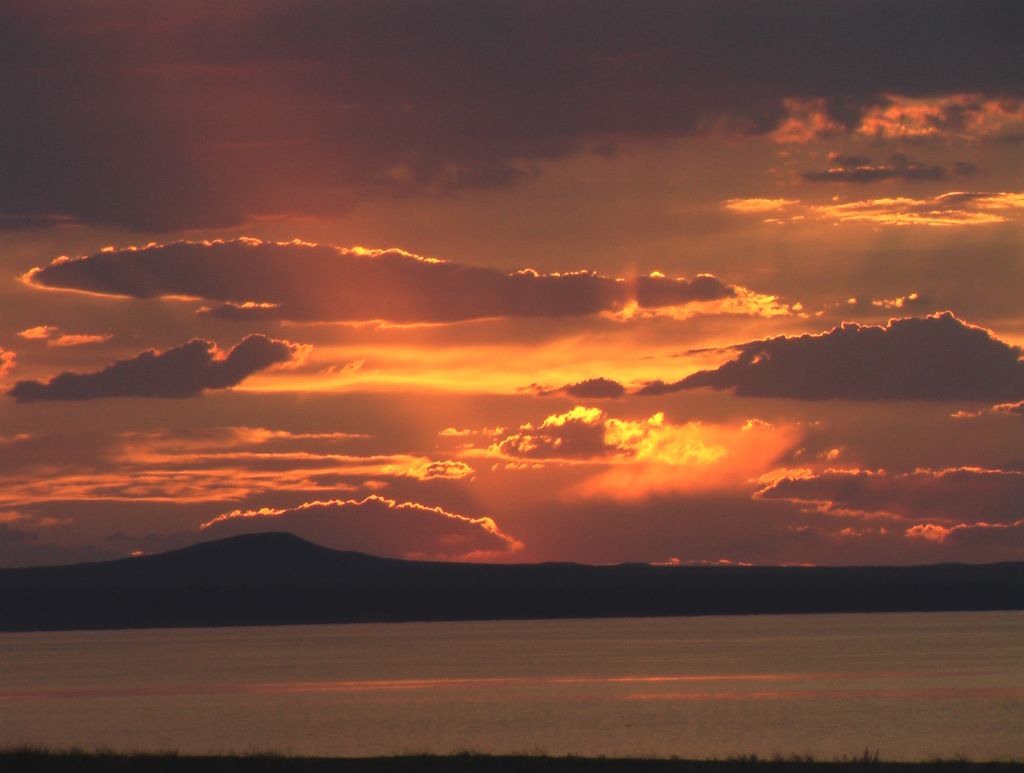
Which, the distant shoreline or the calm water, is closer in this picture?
the distant shoreline

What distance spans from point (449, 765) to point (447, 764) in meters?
0.20

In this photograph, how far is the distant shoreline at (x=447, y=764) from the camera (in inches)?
1737

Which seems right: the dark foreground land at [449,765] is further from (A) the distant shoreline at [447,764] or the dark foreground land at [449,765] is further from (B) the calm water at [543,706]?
(B) the calm water at [543,706]

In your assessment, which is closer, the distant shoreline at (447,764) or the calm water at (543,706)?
the distant shoreline at (447,764)

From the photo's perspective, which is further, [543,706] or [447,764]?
[543,706]

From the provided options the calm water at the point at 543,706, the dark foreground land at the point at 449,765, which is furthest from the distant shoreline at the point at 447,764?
the calm water at the point at 543,706

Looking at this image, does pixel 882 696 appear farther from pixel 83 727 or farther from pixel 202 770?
pixel 202 770

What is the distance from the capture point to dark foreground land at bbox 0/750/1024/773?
1734 inches

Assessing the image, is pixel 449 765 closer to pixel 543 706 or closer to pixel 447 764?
pixel 447 764

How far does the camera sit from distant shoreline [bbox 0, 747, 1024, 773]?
44.1 meters

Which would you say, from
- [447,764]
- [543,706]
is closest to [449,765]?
[447,764]

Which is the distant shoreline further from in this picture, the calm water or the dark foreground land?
the calm water

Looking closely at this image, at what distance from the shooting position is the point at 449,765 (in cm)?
4494

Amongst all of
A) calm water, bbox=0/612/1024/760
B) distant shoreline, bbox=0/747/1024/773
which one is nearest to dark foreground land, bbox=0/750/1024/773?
distant shoreline, bbox=0/747/1024/773
